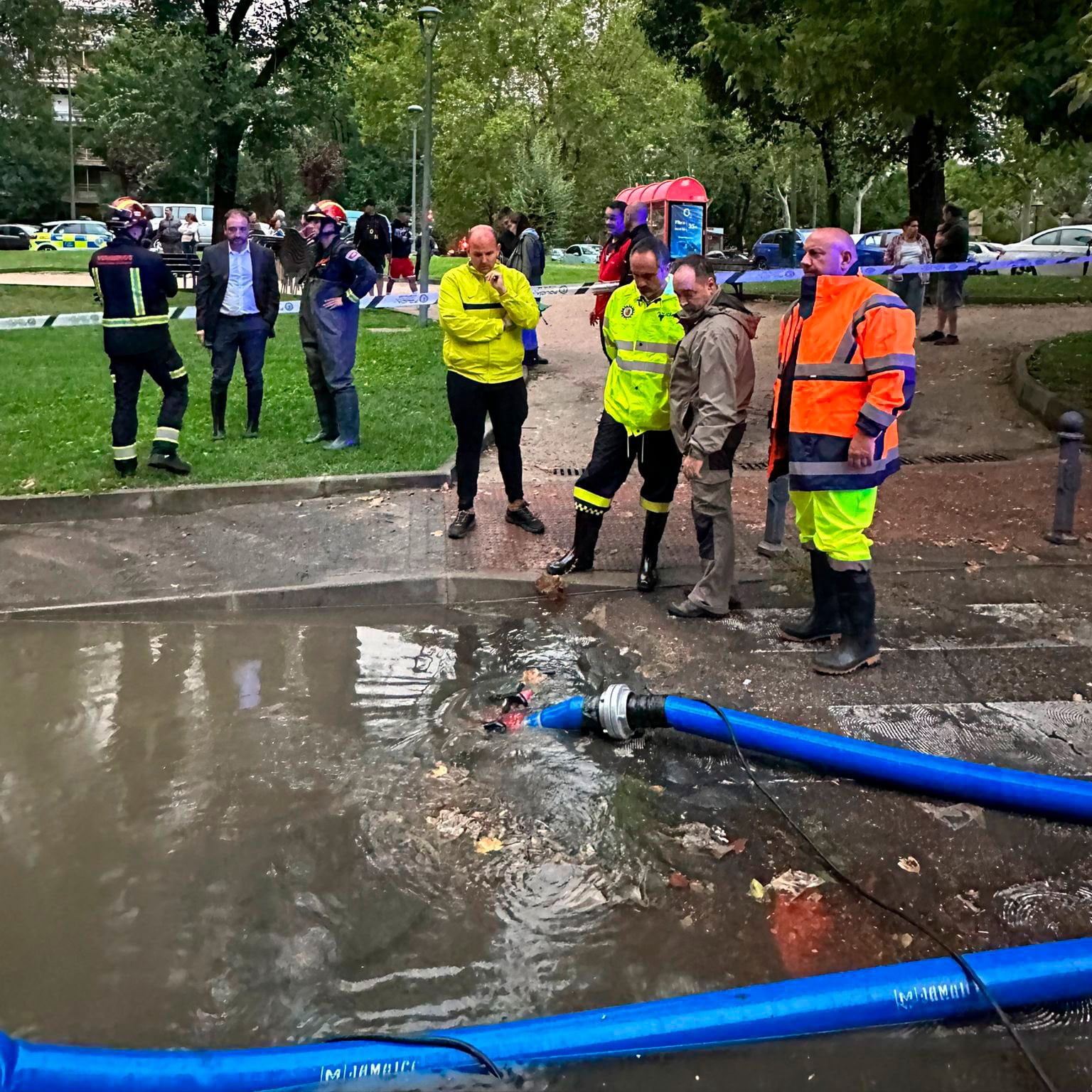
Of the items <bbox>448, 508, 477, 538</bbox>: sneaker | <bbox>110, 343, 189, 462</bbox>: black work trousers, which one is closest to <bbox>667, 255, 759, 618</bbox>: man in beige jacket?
<bbox>448, 508, 477, 538</bbox>: sneaker

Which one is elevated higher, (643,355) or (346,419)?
(643,355)

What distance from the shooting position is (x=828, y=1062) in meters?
2.81

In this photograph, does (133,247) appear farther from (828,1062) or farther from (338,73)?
(338,73)

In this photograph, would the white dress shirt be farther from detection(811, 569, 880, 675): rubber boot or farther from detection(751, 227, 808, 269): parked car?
detection(751, 227, 808, 269): parked car

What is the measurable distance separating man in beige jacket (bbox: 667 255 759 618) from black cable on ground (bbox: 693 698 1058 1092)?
1151mm

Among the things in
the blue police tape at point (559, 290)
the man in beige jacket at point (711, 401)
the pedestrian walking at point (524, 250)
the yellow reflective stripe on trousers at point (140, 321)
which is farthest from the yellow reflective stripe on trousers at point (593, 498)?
the pedestrian walking at point (524, 250)

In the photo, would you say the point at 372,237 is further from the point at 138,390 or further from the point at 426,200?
the point at 138,390

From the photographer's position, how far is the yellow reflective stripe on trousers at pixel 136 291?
775 cm

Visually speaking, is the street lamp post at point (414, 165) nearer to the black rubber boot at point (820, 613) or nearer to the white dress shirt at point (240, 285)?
the white dress shirt at point (240, 285)

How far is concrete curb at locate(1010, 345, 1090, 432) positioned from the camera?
9.78 meters

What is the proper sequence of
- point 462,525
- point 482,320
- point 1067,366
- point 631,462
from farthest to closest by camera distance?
point 1067,366
point 462,525
point 482,320
point 631,462

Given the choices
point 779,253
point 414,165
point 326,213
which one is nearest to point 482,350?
point 326,213

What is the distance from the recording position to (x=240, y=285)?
898cm

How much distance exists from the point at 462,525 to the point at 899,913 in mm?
4245
